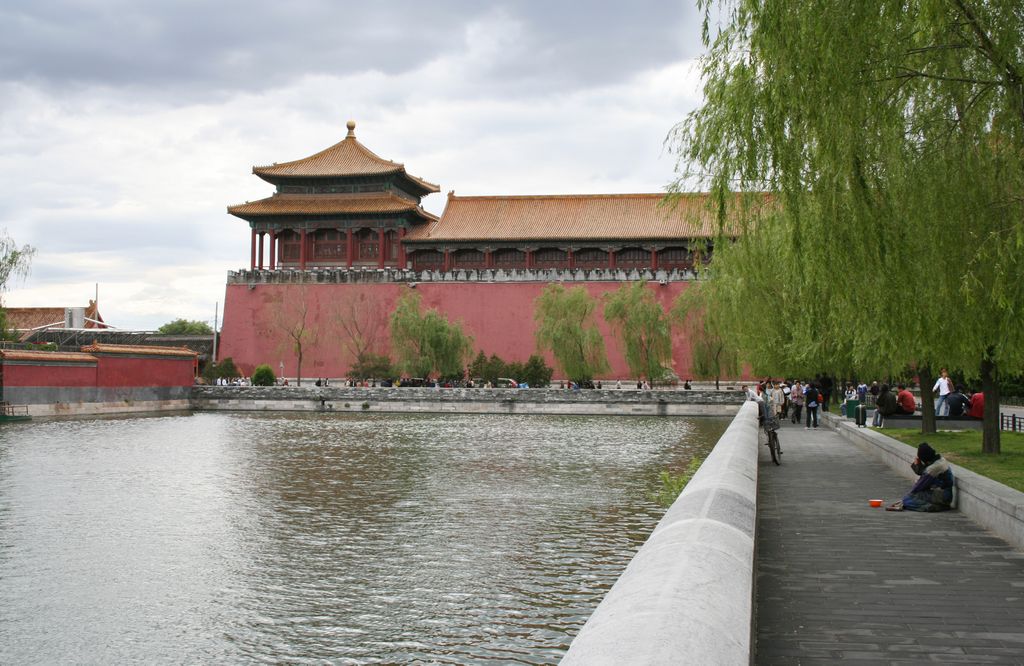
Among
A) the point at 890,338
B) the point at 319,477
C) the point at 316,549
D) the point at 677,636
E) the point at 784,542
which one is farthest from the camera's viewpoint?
the point at 319,477

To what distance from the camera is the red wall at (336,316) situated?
36.6 meters

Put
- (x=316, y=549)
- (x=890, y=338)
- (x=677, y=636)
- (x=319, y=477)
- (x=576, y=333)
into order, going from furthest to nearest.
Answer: (x=576, y=333), (x=319, y=477), (x=316, y=549), (x=890, y=338), (x=677, y=636)

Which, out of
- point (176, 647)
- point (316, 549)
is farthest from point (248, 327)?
point (176, 647)

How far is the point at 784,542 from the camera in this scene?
5484 millimetres

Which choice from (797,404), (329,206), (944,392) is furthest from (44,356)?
(944,392)

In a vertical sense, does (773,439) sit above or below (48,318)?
below

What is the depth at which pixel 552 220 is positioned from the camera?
37.9 meters

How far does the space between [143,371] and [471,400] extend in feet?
34.2

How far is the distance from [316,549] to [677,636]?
637cm

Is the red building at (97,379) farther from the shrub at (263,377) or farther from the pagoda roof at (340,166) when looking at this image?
the pagoda roof at (340,166)

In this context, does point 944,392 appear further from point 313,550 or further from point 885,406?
point 313,550

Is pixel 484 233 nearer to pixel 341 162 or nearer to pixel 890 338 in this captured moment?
pixel 341 162

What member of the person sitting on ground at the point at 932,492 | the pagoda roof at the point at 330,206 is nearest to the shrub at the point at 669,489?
the person sitting on ground at the point at 932,492

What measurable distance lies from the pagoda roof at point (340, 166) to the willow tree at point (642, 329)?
38.7 ft
